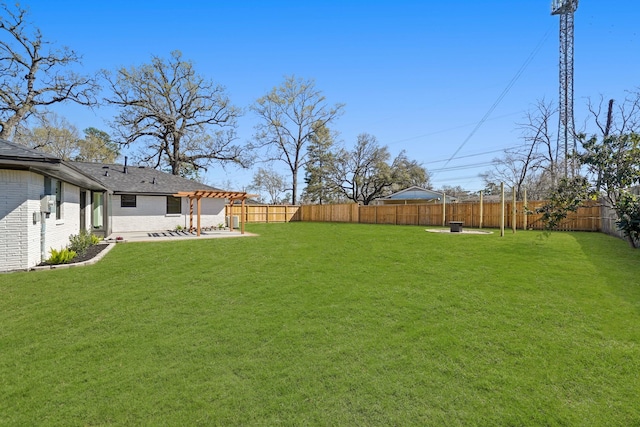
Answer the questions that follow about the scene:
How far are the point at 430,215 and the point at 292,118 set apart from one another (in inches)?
713

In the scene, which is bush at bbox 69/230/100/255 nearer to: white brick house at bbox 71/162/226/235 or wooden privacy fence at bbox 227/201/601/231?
white brick house at bbox 71/162/226/235

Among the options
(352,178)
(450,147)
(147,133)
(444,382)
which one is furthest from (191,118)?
(444,382)

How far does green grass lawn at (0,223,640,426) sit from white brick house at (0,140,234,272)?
3.72 ft

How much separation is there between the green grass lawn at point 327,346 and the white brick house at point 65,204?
1.13 m

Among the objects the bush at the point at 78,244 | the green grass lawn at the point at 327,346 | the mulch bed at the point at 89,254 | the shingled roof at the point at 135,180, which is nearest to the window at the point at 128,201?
the shingled roof at the point at 135,180

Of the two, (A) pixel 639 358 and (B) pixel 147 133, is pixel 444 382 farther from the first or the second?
(B) pixel 147 133

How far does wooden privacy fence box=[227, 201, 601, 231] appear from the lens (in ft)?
49.9

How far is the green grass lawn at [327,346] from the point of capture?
2914 mm

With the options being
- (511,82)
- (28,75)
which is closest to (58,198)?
(28,75)

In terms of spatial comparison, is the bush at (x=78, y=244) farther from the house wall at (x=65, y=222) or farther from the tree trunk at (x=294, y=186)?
the tree trunk at (x=294, y=186)

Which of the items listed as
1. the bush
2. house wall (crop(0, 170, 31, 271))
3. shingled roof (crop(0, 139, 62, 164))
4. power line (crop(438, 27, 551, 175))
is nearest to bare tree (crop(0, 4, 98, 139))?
the bush

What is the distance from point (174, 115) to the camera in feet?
88.1

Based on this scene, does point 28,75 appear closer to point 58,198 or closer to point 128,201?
point 128,201

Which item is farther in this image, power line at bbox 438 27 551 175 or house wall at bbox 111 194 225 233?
power line at bbox 438 27 551 175
